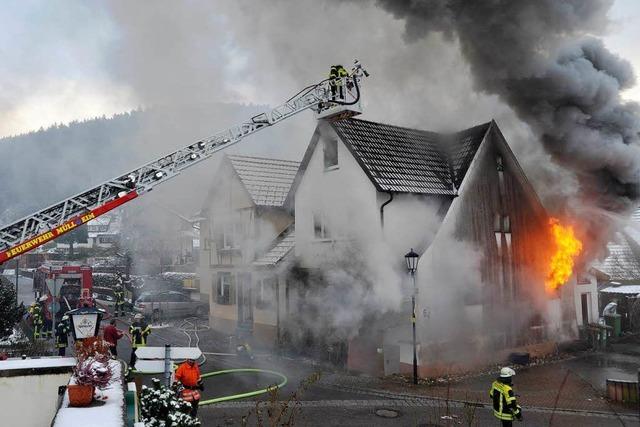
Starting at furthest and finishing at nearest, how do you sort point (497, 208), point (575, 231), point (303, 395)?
point (575, 231) → point (497, 208) → point (303, 395)

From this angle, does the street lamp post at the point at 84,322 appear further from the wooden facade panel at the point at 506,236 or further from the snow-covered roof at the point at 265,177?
the snow-covered roof at the point at 265,177

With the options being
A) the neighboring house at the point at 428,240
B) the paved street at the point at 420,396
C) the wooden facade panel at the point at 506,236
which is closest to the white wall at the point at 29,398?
the paved street at the point at 420,396

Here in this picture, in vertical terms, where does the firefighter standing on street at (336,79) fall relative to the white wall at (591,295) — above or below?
above

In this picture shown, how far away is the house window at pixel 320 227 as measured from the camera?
16.5m

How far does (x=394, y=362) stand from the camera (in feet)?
45.8

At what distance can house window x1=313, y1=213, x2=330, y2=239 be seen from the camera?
16.5 meters

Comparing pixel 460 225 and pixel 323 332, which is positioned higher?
pixel 460 225

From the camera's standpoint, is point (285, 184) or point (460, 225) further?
point (285, 184)

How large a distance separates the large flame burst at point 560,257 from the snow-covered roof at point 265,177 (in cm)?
1053

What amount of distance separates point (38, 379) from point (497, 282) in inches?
510

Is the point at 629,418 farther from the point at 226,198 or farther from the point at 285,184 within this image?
the point at 226,198

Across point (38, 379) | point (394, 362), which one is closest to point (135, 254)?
point (394, 362)

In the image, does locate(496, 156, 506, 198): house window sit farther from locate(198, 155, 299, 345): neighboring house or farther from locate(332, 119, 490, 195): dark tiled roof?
locate(198, 155, 299, 345): neighboring house

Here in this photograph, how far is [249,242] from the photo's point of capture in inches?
814
